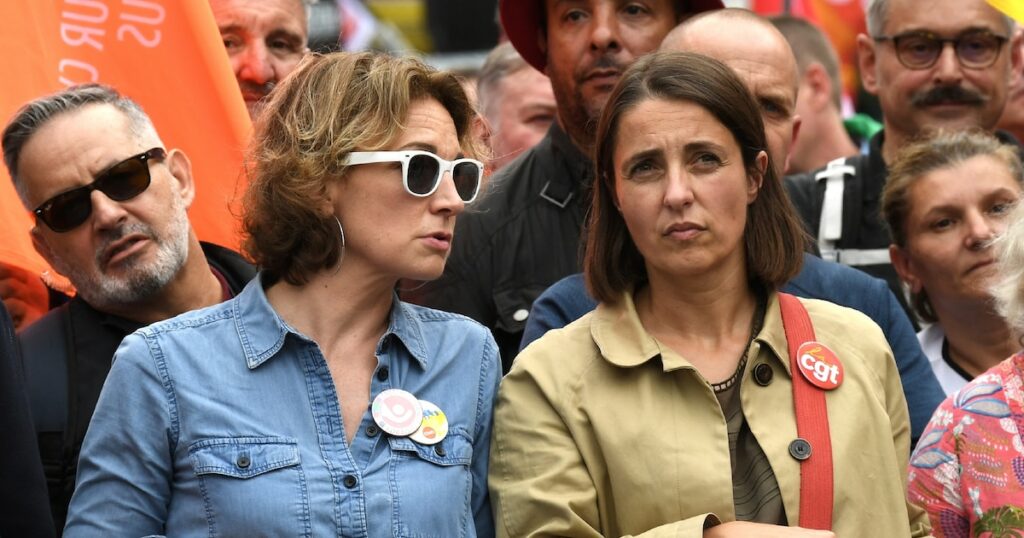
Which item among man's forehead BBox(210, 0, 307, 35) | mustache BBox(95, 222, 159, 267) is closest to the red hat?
man's forehead BBox(210, 0, 307, 35)

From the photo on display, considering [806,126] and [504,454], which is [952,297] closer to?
[504,454]

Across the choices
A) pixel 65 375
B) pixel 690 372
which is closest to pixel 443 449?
pixel 690 372

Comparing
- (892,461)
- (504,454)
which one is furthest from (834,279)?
(504,454)

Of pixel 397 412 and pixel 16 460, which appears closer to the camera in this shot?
pixel 16 460

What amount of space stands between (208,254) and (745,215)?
1867 mm

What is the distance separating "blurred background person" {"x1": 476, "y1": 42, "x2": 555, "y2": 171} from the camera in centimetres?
732

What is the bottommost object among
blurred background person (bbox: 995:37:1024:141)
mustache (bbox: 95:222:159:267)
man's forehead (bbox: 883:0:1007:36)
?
blurred background person (bbox: 995:37:1024:141)

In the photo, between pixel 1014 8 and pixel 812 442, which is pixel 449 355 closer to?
pixel 812 442

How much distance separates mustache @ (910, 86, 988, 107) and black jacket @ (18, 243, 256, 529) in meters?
2.98

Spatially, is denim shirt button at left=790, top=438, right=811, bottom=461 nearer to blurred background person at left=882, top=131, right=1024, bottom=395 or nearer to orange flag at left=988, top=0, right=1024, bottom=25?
blurred background person at left=882, top=131, right=1024, bottom=395

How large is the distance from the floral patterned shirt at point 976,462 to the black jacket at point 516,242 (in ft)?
4.03

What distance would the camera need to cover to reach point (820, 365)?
3.93 m

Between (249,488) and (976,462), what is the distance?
5.98ft

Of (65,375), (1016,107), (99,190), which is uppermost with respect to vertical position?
(99,190)
